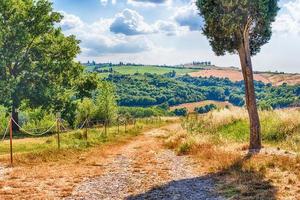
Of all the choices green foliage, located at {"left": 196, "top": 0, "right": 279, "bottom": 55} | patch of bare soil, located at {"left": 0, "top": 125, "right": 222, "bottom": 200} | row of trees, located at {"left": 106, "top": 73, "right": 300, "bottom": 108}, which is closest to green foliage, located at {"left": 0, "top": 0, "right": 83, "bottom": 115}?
patch of bare soil, located at {"left": 0, "top": 125, "right": 222, "bottom": 200}

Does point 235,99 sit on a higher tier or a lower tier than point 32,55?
lower

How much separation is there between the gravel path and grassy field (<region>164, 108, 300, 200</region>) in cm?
64

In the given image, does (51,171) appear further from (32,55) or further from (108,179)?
(32,55)

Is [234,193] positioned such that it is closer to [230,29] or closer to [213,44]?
[230,29]

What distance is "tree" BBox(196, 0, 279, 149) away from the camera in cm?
1834

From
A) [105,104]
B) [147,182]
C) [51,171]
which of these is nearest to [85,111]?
[105,104]

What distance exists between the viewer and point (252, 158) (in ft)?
56.1

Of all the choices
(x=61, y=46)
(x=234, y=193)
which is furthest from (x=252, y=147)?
(x=61, y=46)

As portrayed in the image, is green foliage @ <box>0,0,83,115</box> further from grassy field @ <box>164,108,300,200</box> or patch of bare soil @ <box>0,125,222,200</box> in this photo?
patch of bare soil @ <box>0,125,222,200</box>

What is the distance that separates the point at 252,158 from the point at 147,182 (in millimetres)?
5091

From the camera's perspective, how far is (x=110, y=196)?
491 inches

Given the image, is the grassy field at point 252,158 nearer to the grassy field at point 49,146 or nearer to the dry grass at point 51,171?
the dry grass at point 51,171

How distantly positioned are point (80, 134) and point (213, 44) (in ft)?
43.4

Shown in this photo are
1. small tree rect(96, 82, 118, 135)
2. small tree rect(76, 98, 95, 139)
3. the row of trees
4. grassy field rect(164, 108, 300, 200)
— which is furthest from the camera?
the row of trees
